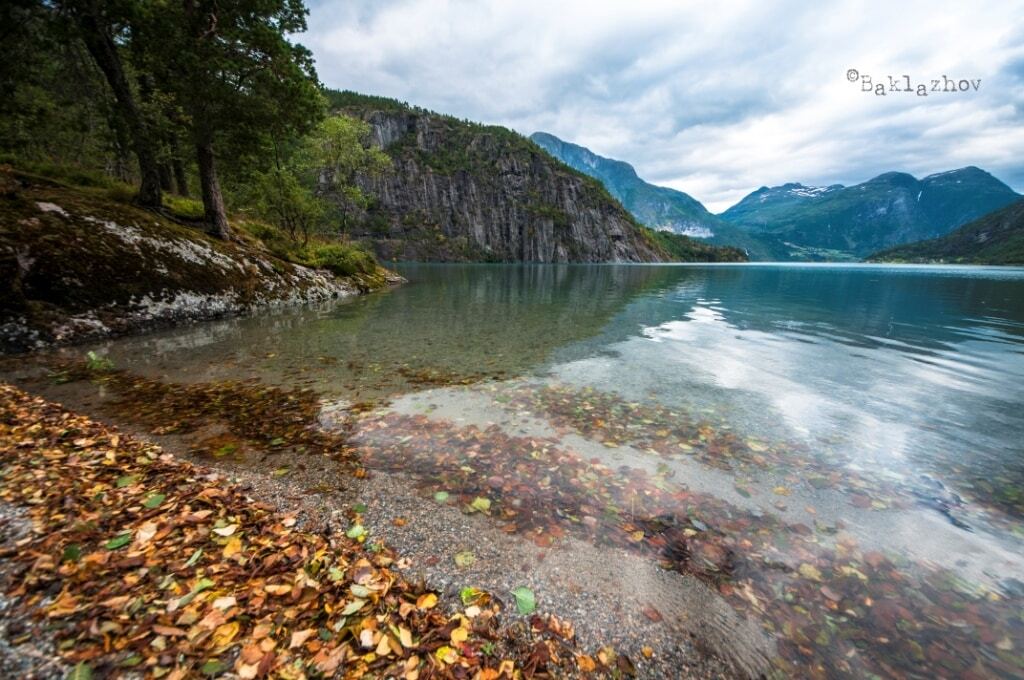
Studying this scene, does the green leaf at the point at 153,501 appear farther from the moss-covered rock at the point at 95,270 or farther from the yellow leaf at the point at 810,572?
the moss-covered rock at the point at 95,270

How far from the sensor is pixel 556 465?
604 cm

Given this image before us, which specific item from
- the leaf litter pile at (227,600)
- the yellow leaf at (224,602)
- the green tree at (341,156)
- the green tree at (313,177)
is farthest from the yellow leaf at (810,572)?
the green tree at (341,156)

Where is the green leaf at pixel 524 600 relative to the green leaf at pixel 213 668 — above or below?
below

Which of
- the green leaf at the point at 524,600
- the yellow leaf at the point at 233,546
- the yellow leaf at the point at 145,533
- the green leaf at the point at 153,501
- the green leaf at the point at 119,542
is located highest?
the green leaf at the point at 119,542

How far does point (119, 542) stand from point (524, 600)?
3.64 metres

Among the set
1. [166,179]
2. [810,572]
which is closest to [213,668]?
[810,572]

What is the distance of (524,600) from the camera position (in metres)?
3.56

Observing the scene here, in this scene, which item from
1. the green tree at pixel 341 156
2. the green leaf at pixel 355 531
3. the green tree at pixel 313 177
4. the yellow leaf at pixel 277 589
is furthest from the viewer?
the green tree at pixel 341 156

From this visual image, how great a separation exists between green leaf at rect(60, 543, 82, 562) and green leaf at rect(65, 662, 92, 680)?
4.14ft

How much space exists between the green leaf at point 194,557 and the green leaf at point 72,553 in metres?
0.81

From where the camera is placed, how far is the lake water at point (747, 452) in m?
3.78

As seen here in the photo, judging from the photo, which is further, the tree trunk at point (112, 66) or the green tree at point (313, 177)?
the green tree at point (313, 177)

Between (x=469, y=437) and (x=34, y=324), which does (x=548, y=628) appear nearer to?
(x=469, y=437)

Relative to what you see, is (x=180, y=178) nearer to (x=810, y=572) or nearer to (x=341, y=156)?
(x=341, y=156)
